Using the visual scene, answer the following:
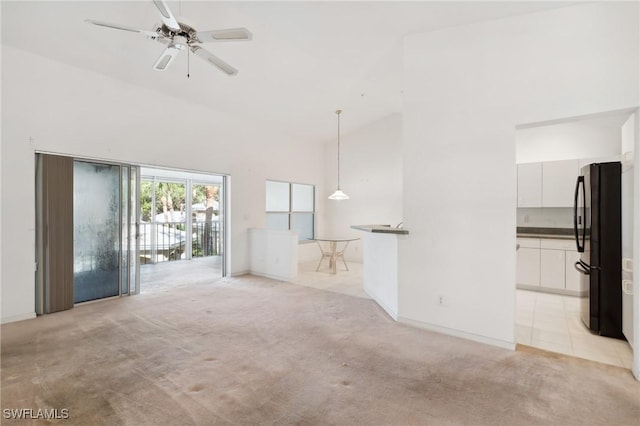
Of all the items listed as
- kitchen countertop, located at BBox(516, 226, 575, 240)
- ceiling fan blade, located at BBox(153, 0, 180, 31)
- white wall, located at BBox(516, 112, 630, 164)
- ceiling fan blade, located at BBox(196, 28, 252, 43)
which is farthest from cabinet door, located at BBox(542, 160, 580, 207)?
ceiling fan blade, located at BBox(153, 0, 180, 31)

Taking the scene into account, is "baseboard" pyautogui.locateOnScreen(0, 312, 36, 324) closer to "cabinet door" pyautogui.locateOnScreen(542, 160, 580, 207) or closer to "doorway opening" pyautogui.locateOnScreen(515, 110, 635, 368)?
"doorway opening" pyautogui.locateOnScreen(515, 110, 635, 368)

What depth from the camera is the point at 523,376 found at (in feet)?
7.66

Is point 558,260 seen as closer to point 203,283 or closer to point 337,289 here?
point 337,289

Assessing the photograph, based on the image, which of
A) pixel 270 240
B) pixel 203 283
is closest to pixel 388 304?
pixel 270 240

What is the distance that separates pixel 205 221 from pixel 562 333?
8504 mm

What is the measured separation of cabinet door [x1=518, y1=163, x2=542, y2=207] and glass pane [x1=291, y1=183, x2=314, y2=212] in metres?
4.93

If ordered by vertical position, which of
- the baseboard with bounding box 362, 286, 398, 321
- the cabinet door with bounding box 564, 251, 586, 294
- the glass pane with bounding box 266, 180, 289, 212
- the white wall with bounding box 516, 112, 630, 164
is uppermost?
the white wall with bounding box 516, 112, 630, 164

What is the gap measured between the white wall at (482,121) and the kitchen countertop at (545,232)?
2527mm

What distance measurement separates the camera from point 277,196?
729 centimetres

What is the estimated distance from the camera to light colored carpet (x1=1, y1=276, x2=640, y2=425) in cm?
190

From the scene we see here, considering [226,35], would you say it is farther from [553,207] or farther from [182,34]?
[553,207]

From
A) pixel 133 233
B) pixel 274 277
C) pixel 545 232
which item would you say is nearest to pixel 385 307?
pixel 274 277

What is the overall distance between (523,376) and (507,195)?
1.60m

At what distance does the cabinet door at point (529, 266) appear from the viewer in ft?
15.5
